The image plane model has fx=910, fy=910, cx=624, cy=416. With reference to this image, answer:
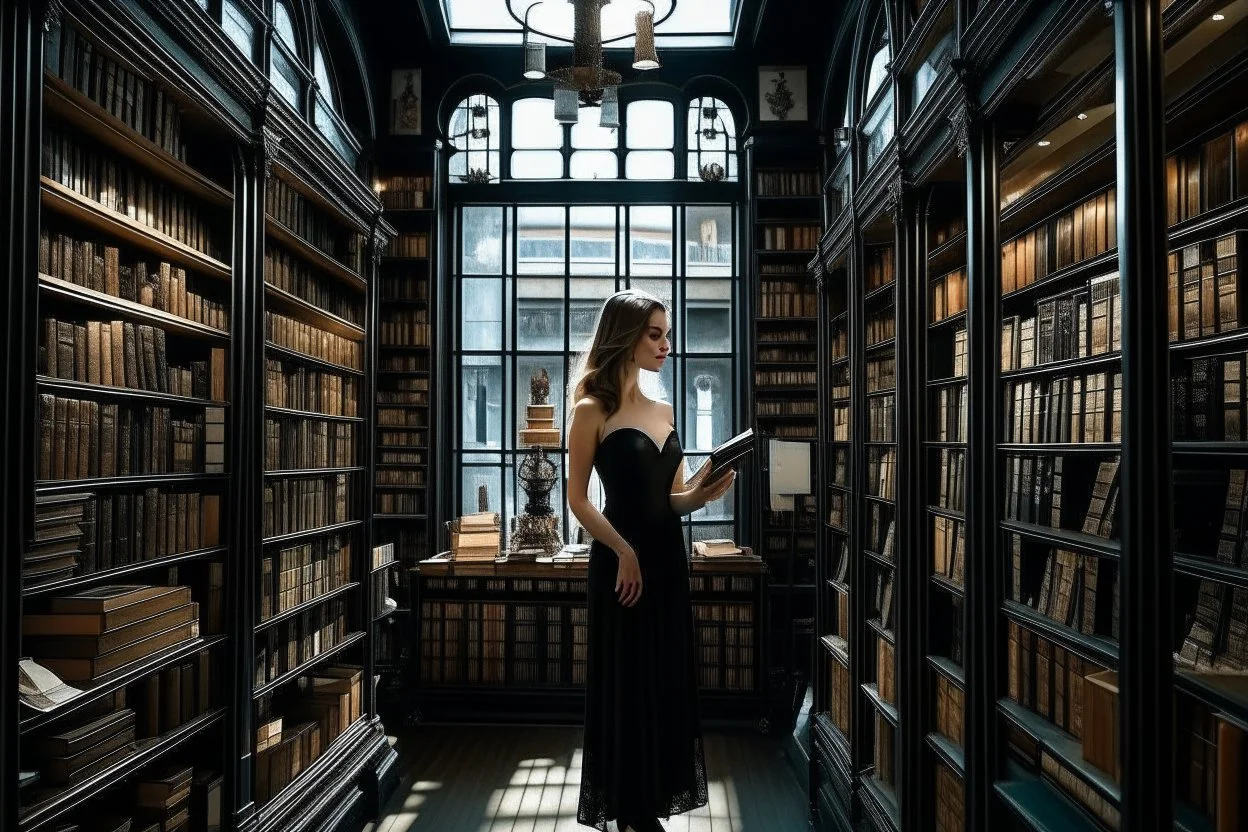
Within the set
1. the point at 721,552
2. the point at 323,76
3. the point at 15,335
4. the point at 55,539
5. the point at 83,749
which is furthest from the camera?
the point at 721,552

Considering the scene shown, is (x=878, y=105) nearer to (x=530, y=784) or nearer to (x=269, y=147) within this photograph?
(x=269, y=147)

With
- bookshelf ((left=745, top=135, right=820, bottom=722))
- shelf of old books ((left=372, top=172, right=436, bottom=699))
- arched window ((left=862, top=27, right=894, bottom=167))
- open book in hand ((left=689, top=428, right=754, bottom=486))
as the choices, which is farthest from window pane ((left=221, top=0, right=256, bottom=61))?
bookshelf ((left=745, top=135, right=820, bottom=722))

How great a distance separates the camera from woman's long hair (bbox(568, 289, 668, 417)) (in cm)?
254

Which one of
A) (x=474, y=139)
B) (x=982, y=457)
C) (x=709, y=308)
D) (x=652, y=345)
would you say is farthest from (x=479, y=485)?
(x=982, y=457)

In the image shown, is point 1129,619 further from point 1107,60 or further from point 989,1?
point 989,1

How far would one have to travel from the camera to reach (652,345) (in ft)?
8.34

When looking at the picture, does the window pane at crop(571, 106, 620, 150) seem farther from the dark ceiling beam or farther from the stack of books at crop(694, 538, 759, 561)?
the stack of books at crop(694, 538, 759, 561)

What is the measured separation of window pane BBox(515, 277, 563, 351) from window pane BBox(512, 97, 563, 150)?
0.97m

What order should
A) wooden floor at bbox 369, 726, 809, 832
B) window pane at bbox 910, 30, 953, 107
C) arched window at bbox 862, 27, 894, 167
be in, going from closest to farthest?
window pane at bbox 910, 30, 953, 107 < arched window at bbox 862, 27, 894, 167 < wooden floor at bbox 369, 726, 809, 832

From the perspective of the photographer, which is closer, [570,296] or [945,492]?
[945,492]

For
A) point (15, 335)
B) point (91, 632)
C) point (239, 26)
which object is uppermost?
point (239, 26)

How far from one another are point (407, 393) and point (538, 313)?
1098mm

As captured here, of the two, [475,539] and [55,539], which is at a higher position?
[55,539]

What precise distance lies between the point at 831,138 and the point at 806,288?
973 mm
